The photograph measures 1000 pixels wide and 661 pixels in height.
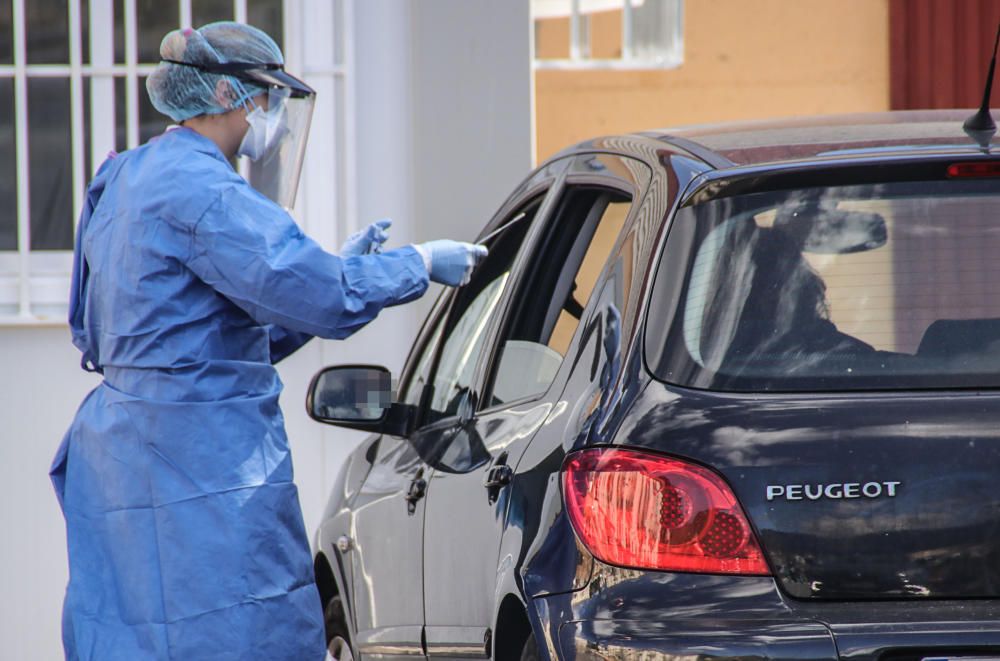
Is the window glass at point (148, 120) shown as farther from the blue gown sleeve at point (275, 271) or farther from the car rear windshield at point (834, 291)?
the car rear windshield at point (834, 291)

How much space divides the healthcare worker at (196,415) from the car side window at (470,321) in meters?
0.23

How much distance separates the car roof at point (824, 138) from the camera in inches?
118

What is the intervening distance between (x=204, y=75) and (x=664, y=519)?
1828 mm

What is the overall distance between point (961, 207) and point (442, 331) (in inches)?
69.0

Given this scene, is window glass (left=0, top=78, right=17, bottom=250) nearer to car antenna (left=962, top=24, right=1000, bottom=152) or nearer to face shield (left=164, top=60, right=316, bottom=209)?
face shield (left=164, top=60, right=316, bottom=209)

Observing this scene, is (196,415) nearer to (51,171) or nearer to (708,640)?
(708,640)

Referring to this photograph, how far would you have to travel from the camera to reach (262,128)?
4.11 metres

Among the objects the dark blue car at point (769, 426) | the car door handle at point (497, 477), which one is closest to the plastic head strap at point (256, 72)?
the dark blue car at point (769, 426)

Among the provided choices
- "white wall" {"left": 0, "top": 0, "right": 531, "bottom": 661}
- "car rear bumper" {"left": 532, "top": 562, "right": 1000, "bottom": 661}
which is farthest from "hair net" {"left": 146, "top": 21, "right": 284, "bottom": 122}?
"white wall" {"left": 0, "top": 0, "right": 531, "bottom": 661}

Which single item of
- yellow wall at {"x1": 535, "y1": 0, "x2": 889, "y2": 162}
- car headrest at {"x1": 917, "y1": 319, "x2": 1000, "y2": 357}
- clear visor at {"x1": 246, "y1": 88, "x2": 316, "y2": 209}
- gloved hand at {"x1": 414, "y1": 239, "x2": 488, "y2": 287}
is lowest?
car headrest at {"x1": 917, "y1": 319, "x2": 1000, "y2": 357}

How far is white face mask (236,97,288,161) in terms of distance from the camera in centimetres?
410

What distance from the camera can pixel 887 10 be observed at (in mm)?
10852

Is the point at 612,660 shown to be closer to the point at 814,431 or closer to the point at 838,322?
the point at 814,431

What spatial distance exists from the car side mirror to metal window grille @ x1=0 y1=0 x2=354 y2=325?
3.13 metres
